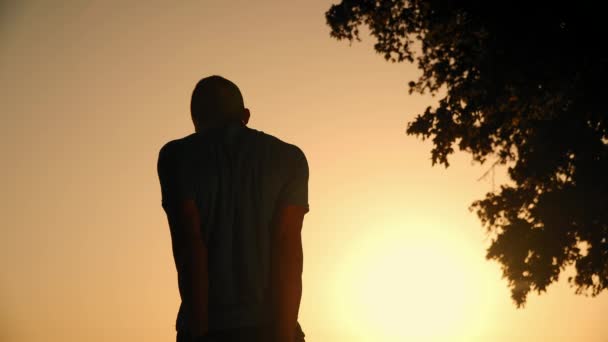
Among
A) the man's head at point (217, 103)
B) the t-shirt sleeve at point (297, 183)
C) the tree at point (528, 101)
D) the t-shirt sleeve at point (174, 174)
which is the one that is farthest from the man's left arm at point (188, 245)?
the tree at point (528, 101)

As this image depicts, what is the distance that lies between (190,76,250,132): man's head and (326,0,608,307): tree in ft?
30.0

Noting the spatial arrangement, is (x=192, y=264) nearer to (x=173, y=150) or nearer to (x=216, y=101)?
(x=173, y=150)

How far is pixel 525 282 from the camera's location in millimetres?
16000

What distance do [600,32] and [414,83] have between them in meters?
3.22

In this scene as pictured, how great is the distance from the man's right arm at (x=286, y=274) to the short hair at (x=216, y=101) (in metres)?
0.54

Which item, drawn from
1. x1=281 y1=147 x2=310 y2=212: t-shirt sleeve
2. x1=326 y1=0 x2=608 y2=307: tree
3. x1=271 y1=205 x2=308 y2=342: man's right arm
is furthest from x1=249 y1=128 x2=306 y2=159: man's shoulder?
x1=326 y1=0 x2=608 y2=307: tree

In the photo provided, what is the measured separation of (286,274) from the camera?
328cm

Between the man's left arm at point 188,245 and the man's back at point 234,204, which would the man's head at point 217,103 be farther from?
the man's left arm at point 188,245

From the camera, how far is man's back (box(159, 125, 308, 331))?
3.30 metres

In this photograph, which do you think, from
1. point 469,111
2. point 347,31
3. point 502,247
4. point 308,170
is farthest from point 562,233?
point 308,170

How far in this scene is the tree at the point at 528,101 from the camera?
472 inches

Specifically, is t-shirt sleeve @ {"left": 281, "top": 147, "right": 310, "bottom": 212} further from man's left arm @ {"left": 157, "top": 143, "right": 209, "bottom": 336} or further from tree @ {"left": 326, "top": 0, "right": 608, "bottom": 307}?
tree @ {"left": 326, "top": 0, "right": 608, "bottom": 307}

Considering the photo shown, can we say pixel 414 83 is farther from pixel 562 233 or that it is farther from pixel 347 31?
pixel 562 233

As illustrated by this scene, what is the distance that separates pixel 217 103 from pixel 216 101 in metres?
0.01
